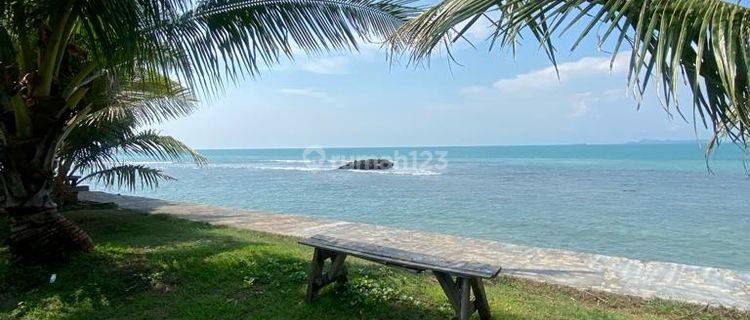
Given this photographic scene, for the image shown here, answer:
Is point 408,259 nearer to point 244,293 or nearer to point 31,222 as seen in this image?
point 244,293

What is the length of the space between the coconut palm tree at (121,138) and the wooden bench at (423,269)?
361 centimetres

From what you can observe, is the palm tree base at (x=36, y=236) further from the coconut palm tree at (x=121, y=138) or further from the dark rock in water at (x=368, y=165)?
the dark rock in water at (x=368, y=165)

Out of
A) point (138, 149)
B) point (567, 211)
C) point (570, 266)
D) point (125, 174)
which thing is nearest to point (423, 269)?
point (570, 266)

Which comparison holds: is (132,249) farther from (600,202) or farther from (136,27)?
(600,202)

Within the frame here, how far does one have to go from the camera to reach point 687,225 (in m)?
12.6

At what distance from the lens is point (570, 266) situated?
21.6ft

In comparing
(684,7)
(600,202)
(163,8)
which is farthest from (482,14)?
(600,202)

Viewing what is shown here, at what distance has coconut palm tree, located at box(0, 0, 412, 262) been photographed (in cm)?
409

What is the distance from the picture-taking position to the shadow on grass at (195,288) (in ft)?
13.3

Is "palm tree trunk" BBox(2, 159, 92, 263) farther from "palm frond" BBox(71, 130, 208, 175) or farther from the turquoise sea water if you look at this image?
the turquoise sea water

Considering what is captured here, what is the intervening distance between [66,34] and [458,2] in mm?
4270

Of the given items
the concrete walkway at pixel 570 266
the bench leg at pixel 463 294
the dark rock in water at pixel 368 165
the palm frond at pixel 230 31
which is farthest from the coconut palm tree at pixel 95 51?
the dark rock in water at pixel 368 165

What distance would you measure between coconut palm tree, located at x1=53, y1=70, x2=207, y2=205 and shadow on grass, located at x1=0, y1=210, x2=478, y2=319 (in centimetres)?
214

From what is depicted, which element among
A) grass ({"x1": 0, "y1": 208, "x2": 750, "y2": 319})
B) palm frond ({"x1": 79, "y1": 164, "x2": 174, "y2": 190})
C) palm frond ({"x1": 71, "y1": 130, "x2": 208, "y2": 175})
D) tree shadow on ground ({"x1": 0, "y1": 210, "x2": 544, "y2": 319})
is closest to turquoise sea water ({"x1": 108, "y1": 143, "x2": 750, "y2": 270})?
palm frond ({"x1": 79, "y1": 164, "x2": 174, "y2": 190})
